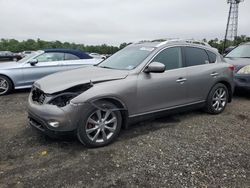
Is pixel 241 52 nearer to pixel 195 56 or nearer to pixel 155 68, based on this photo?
pixel 195 56

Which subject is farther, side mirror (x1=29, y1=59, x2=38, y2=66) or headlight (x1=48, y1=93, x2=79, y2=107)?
side mirror (x1=29, y1=59, x2=38, y2=66)

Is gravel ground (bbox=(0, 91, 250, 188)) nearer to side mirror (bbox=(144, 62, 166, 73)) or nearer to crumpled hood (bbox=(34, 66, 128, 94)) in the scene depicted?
crumpled hood (bbox=(34, 66, 128, 94))

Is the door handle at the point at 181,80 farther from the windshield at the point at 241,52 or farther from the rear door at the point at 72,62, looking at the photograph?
the rear door at the point at 72,62

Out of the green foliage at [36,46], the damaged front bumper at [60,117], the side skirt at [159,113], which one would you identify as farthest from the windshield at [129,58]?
the green foliage at [36,46]

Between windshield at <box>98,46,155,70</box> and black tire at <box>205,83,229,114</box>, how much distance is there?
177cm

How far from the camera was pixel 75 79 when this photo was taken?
4.04 m

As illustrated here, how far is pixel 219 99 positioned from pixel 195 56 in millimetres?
1170

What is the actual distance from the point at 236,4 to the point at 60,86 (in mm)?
39972

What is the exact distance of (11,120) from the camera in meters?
5.23

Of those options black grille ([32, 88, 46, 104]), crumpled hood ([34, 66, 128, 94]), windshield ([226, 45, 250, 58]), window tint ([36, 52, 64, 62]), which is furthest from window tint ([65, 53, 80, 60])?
windshield ([226, 45, 250, 58])

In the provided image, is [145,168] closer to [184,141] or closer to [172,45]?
[184,141]

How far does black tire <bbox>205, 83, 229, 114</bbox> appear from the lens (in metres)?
5.49

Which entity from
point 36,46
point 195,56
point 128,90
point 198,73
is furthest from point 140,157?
point 36,46

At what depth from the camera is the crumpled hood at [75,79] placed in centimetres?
384
